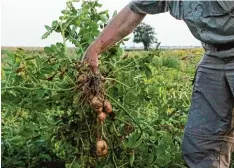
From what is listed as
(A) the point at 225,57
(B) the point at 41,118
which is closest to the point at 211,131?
(A) the point at 225,57

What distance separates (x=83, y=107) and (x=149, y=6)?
514 millimetres

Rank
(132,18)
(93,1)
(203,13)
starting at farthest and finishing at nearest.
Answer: (93,1) < (132,18) < (203,13)

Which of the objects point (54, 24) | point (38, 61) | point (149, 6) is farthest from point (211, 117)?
point (54, 24)

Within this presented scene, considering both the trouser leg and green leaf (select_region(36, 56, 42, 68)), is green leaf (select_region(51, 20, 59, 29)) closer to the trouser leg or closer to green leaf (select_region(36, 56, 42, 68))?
green leaf (select_region(36, 56, 42, 68))

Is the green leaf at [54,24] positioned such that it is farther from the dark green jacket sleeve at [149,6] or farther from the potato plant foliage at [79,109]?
the dark green jacket sleeve at [149,6]

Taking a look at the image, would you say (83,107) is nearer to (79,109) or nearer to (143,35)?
(79,109)

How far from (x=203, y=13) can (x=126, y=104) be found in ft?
2.27

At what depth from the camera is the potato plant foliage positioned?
292 cm

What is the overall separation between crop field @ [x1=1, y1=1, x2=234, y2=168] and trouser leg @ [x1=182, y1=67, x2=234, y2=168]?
0.73 ft

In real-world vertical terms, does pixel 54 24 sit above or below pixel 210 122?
above

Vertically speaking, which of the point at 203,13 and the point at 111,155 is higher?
the point at 203,13

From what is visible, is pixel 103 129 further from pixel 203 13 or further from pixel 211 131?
pixel 203 13

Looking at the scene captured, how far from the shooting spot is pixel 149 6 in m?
2.83

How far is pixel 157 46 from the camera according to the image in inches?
122
